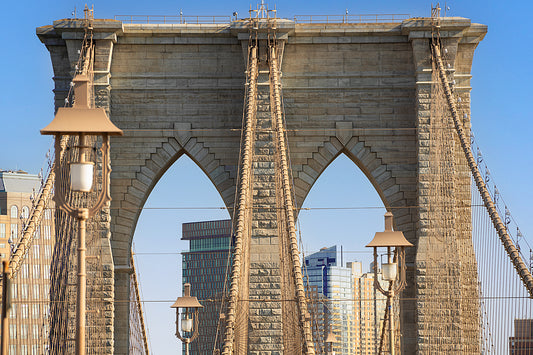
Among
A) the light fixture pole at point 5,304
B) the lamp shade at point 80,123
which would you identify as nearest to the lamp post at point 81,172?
the lamp shade at point 80,123

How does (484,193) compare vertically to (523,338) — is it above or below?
above

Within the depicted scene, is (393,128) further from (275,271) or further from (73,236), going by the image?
(73,236)

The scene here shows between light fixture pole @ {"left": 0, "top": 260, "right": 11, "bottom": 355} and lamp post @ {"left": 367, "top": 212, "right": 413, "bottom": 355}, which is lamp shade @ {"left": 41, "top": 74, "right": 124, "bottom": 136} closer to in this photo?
light fixture pole @ {"left": 0, "top": 260, "right": 11, "bottom": 355}

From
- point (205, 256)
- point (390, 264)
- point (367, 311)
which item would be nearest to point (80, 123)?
point (390, 264)

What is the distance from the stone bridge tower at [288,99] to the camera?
1324 inches

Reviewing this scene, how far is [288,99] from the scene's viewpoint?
34.1 meters

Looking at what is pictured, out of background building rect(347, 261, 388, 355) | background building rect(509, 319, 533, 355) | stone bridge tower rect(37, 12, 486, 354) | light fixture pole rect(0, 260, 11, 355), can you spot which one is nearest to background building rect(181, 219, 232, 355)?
background building rect(347, 261, 388, 355)

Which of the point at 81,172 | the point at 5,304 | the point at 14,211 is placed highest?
the point at 14,211

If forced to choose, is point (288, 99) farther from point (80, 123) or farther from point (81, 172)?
point (81, 172)

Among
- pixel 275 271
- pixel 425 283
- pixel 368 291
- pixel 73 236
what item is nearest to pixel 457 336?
pixel 425 283

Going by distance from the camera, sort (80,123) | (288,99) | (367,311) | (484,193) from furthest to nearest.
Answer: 1. (367,311)
2. (288,99)
3. (484,193)
4. (80,123)

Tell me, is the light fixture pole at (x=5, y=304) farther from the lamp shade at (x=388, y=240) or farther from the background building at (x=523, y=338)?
the lamp shade at (x=388, y=240)

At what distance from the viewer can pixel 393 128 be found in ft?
112

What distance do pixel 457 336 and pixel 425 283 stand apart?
1.54m
